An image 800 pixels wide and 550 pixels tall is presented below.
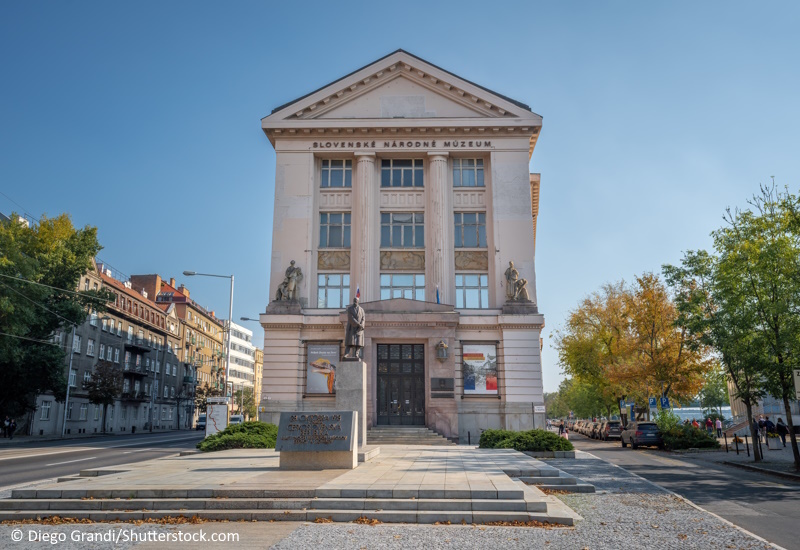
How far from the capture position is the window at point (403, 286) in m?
34.4

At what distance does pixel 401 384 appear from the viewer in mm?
32406

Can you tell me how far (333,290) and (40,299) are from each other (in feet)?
62.6

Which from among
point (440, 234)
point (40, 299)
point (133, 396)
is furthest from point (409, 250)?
point (133, 396)

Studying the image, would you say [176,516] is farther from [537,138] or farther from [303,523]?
[537,138]

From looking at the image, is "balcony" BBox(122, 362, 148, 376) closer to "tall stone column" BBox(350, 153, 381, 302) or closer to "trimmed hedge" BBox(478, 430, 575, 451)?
"tall stone column" BBox(350, 153, 381, 302)

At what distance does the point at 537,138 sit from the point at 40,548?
34.1 metres

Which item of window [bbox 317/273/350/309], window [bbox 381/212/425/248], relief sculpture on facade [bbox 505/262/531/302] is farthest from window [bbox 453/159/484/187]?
window [bbox 317/273/350/309]

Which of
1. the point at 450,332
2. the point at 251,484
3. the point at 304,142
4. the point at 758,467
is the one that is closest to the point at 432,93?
the point at 304,142

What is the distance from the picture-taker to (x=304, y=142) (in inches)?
1410

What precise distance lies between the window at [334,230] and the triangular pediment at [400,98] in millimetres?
5606

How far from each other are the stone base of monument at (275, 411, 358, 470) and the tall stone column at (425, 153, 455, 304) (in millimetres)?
18306

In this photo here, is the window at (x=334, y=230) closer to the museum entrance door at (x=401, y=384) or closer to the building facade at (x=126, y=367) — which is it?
the museum entrance door at (x=401, y=384)

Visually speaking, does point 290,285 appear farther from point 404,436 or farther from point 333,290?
point 404,436

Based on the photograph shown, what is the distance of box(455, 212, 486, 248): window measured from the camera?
115 ft
